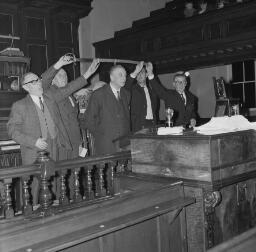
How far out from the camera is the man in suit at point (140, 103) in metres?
4.27

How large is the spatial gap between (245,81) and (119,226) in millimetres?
6588

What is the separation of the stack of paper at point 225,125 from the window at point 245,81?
17.1 feet

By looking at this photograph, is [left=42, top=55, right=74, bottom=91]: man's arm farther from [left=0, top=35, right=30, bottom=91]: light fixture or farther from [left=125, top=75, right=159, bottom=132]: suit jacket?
[left=0, top=35, right=30, bottom=91]: light fixture

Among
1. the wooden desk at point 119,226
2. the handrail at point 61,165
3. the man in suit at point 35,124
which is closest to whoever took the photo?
the wooden desk at point 119,226

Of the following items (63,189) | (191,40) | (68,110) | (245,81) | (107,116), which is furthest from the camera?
(245,81)

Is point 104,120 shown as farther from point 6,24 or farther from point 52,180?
point 6,24

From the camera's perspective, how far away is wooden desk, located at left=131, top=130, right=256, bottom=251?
246cm

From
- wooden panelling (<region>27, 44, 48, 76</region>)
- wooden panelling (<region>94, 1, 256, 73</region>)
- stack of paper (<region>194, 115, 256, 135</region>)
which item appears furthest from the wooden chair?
wooden panelling (<region>27, 44, 48, 76</region>)

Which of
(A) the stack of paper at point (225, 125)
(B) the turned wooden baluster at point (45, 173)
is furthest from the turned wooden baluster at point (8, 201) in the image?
(A) the stack of paper at point (225, 125)

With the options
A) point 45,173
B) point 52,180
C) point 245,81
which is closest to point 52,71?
point 52,180

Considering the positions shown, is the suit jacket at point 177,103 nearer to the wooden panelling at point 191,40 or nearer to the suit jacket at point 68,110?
the suit jacket at point 68,110

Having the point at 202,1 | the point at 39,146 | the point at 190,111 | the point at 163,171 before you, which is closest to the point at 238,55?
the point at 190,111

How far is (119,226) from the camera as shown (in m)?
2.03

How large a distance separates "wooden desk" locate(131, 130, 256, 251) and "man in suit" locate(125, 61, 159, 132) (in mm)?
1415
